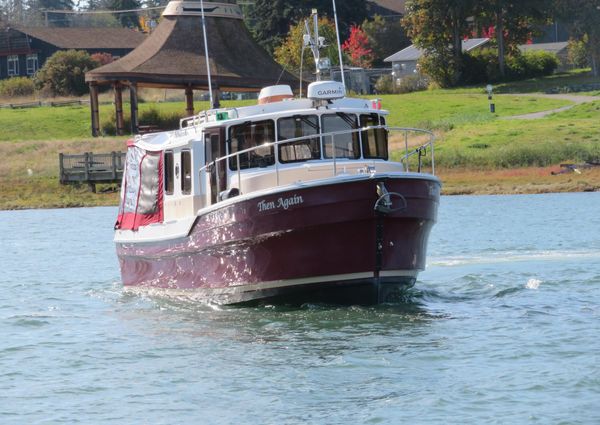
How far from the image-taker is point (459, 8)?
8756 centimetres

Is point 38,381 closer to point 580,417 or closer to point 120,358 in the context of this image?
point 120,358

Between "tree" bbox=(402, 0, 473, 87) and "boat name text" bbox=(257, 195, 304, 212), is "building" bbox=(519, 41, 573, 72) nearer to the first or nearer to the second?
"tree" bbox=(402, 0, 473, 87)

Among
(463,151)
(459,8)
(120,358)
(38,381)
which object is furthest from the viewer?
(459,8)

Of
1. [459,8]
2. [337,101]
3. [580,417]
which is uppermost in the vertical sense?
[459,8]

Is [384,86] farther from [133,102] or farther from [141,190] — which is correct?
A: [141,190]

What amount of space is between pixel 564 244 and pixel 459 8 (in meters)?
57.1

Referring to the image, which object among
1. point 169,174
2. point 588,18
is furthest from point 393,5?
point 169,174

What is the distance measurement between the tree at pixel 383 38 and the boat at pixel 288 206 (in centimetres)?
8458

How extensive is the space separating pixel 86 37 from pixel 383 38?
29268 millimetres

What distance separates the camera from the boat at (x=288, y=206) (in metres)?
21.0

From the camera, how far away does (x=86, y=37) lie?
395ft

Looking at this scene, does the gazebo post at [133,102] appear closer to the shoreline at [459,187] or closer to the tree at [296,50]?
the shoreline at [459,187]

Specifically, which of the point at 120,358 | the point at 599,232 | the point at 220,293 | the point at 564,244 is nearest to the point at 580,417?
the point at 120,358

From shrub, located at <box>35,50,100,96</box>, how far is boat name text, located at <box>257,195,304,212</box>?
76592mm
